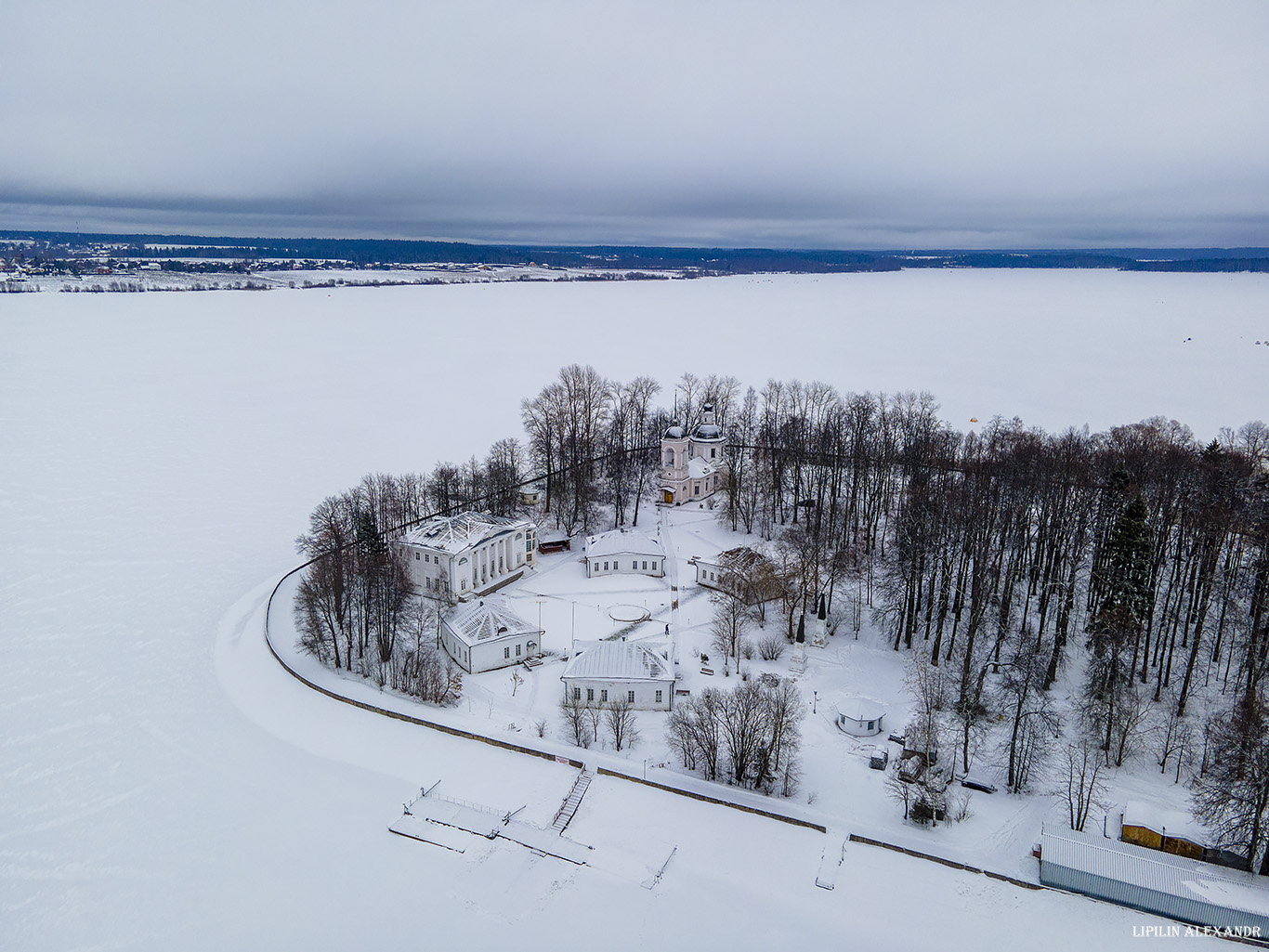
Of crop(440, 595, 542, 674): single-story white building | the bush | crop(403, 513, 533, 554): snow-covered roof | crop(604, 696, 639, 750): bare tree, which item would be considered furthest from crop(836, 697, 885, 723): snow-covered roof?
crop(403, 513, 533, 554): snow-covered roof

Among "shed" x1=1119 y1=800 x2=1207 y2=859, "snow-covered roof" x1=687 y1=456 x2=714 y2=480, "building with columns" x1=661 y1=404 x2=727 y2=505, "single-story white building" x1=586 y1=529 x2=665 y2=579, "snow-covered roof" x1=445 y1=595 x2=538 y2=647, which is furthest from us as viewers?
"snow-covered roof" x1=687 y1=456 x2=714 y2=480

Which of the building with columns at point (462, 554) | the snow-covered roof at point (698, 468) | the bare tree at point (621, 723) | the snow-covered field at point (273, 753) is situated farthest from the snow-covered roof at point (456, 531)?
the snow-covered roof at point (698, 468)

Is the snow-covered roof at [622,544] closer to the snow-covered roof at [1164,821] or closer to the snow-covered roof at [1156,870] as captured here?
the snow-covered roof at [1156,870]

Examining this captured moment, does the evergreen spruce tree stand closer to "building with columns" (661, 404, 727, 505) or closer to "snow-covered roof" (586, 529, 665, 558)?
"snow-covered roof" (586, 529, 665, 558)

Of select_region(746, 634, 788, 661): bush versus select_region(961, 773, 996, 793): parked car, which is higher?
select_region(746, 634, 788, 661): bush

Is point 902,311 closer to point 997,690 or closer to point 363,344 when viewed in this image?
point 363,344
